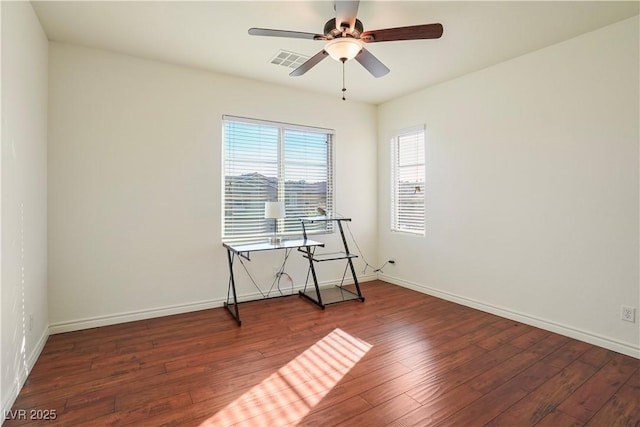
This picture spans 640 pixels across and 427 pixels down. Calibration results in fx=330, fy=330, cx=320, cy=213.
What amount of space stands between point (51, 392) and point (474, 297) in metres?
3.86

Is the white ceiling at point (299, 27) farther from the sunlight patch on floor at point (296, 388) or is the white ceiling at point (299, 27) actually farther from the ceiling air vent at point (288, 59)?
the sunlight patch on floor at point (296, 388)

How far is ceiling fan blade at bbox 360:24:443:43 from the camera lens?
215 centimetres

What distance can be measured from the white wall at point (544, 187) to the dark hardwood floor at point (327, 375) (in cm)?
41

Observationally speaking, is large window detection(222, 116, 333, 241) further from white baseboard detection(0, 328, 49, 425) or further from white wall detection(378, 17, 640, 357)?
white baseboard detection(0, 328, 49, 425)

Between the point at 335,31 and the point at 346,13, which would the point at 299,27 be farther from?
the point at 346,13

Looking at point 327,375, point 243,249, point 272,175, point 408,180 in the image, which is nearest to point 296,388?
point 327,375

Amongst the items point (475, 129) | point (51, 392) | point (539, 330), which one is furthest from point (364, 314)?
point (51, 392)

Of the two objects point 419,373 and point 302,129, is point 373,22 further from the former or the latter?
point 419,373

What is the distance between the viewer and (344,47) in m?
2.36

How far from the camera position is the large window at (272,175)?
3.92 metres

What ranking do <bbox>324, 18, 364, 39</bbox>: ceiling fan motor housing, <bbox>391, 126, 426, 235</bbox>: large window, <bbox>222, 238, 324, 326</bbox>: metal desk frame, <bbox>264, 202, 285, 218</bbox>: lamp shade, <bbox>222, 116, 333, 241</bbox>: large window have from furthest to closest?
<bbox>391, 126, 426, 235</bbox>: large window
<bbox>222, 116, 333, 241</bbox>: large window
<bbox>264, 202, 285, 218</bbox>: lamp shade
<bbox>222, 238, 324, 326</bbox>: metal desk frame
<bbox>324, 18, 364, 39</bbox>: ceiling fan motor housing

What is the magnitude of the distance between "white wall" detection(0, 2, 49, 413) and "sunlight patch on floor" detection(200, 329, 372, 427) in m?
1.33

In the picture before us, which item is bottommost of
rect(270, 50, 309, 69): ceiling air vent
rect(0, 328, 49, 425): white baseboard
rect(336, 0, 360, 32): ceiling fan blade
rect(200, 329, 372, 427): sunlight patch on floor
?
rect(200, 329, 372, 427): sunlight patch on floor

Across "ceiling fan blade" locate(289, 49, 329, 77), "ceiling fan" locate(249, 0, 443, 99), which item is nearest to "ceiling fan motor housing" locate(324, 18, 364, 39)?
"ceiling fan" locate(249, 0, 443, 99)
